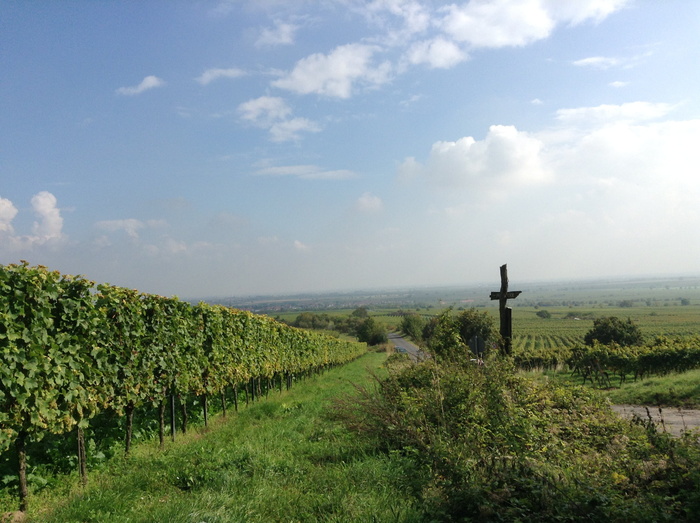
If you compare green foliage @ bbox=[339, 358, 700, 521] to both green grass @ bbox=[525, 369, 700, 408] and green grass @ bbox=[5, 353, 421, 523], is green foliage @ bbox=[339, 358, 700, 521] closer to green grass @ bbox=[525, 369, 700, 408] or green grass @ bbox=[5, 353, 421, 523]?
green grass @ bbox=[5, 353, 421, 523]

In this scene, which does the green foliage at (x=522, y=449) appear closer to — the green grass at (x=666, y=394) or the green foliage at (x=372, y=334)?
the green grass at (x=666, y=394)

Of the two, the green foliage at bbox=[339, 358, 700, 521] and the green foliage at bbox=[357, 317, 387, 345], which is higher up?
the green foliage at bbox=[339, 358, 700, 521]

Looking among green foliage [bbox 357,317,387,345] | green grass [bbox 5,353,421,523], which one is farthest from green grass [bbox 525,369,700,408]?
green foliage [bbox 357,317,387,345]

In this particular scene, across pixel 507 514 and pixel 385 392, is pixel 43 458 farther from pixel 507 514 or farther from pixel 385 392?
pixel 507 514

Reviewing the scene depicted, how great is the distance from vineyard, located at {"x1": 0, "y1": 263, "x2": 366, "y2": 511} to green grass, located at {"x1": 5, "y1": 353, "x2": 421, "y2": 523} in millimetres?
778

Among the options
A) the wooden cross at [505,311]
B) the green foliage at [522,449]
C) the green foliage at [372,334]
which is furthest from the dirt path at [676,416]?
the green foliage at [372,334]

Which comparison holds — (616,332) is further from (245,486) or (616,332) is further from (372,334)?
(245,486)

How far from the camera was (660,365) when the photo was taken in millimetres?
24516

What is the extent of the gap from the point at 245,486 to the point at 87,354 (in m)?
3.20

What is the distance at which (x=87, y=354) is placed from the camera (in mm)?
6820

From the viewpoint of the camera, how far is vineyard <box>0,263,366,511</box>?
5.43m

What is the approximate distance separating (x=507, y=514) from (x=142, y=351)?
6.86 meters

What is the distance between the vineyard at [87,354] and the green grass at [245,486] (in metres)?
0.78

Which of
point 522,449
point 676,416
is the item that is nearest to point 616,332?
→ point 676,416
